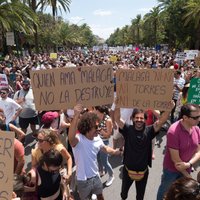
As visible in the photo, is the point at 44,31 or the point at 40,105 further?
the point at 44,31

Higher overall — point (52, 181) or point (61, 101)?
point (61, 101)

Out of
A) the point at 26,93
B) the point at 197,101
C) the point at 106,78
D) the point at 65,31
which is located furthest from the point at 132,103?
the point at 65,31

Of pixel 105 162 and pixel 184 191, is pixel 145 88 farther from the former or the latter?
pixel 184 191

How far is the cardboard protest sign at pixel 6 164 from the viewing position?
2531 mm

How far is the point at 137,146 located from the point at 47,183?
1300 mm

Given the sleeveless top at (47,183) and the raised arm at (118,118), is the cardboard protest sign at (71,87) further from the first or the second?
the sleeveless top at (47,183)

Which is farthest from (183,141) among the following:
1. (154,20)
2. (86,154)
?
(154,20)

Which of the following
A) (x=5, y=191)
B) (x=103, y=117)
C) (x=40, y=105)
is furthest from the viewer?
(x=103, y=117)

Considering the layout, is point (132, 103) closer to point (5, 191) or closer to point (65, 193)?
point (65, 193)

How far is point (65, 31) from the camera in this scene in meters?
66.4

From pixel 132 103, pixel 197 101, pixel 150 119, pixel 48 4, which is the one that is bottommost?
pixel 150 119

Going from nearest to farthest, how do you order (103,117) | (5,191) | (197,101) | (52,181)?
(5,191) < (52,181) < (103,117) < (197,101)

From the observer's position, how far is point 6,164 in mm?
2584

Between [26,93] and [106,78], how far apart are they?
4.23 metres
